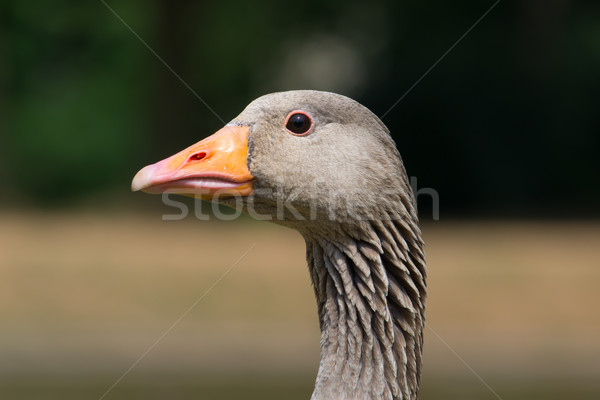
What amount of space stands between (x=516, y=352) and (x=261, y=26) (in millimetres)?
16542

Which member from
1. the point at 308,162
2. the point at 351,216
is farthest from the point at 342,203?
the point at 308,162

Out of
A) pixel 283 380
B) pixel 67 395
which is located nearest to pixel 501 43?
pixel 283 380

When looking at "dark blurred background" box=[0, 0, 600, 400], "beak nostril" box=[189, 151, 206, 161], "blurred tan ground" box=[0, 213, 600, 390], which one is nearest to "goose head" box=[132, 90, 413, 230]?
"beak nostril" box=[189, 151, 206, 161]

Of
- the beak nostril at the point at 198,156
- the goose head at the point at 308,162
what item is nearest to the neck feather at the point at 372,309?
the goose head at the point at 308,162

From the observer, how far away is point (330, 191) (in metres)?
4.53

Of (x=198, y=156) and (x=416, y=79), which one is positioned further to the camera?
(x=416, y=79)

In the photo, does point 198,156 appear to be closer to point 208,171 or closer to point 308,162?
point 208,171

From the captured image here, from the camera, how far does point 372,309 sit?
4.48 meters

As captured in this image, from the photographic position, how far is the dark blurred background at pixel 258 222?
11.7 m

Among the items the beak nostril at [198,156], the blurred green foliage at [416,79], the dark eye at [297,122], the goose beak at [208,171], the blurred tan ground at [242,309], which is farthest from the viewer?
the blurred green foliage at [416,79]

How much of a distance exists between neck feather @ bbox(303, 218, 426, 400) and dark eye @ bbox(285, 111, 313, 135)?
1.89ft

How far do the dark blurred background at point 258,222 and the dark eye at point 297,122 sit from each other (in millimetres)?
6909

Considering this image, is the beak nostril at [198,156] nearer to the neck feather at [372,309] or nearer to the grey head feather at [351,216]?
the grey head feather at [351,216]

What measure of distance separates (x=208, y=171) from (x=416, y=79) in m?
16.3
